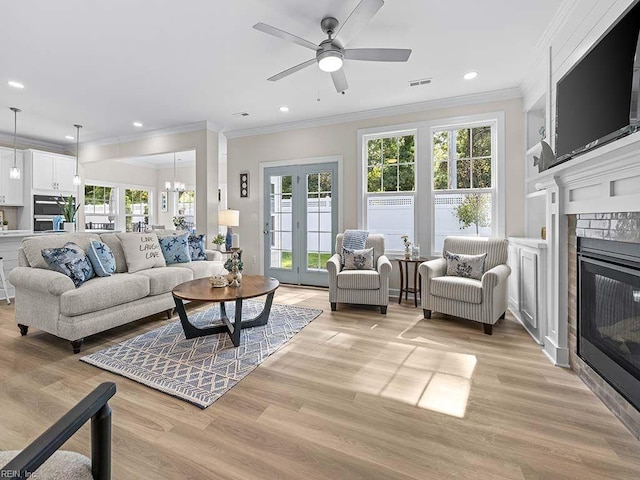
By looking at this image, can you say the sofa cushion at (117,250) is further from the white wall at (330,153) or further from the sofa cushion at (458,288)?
the sofa cushion at (458,288)

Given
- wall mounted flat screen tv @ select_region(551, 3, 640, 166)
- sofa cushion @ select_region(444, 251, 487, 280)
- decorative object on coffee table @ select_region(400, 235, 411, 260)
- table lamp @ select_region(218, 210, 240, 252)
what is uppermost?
wall mounted flat screen tv @ select_region(551, 3, 640, 166)

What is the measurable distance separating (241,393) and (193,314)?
1.90m

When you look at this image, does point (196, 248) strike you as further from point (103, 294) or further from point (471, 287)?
point (471, 287)

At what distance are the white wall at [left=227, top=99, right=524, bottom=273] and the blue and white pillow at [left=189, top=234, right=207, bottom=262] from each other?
3.75 feet

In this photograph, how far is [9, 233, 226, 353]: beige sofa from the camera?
8.55ft

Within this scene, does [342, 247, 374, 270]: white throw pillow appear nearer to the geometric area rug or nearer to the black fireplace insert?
the geometric area rug

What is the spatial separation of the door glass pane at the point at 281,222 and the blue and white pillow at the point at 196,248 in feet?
4.24

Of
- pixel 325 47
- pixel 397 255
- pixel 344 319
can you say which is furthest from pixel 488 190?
pixel 325 47

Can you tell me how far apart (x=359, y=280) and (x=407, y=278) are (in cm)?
91

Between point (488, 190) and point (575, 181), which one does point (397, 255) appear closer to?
point (488, 190)

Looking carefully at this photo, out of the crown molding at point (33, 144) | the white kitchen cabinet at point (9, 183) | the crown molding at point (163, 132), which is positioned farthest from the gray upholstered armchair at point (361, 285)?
the crown molding at point (33, 144)

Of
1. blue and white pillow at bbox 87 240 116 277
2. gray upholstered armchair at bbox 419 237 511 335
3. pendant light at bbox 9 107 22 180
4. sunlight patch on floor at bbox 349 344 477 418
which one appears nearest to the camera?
sunlight patch on floor at bbox 349 344 477 418

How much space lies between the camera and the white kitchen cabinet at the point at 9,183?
554 cm

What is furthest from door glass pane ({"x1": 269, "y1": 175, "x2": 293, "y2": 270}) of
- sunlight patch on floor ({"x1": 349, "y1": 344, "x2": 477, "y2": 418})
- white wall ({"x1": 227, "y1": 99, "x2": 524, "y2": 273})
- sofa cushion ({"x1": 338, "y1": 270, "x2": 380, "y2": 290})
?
sunlight patch on floor ({"x1": 349, "y1": 344, "x2": 477, "y2": 418})
